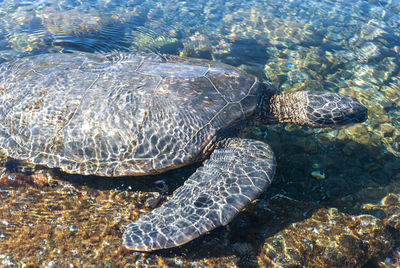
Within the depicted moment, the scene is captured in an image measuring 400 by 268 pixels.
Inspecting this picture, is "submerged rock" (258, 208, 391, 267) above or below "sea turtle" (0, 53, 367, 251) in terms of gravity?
below

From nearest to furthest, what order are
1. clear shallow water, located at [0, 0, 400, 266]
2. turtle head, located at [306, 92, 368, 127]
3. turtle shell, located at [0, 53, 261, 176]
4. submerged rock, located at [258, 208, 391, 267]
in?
submerged rock, located at [258, 208, 391, 267] < clear shallow water, located at [0, 0, 400, 266] < turtle shell, located at [0, 53, 261, 176] < turtle head, located at [306, 92, 368, 127]

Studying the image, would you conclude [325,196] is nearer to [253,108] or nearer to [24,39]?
[253,108]

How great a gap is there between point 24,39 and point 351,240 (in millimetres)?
8765

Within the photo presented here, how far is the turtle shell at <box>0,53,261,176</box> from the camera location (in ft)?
12.1

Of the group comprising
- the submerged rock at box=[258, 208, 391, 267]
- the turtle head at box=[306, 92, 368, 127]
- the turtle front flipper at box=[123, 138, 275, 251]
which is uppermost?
the turtle head at box=[306, 92, 368, 127]

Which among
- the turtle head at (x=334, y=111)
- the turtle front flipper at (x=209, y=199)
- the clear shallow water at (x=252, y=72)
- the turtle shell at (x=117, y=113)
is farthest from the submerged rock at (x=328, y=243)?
the turtle head at (x=334, y=111)

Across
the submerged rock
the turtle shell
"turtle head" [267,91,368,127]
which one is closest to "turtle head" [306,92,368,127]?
"turtle head" [267,91,368,127]

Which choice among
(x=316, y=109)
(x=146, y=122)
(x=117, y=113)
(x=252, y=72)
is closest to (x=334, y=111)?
(x=316, y=109)

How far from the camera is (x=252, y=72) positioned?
6785mm

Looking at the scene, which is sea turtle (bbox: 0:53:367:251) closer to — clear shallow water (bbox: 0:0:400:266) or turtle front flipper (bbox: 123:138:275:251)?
turtle front flipper (bbox: 123:138:275:251)

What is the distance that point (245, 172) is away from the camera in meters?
3.46

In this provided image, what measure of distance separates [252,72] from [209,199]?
4543 mm

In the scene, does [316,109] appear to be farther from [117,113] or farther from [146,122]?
[117,113]

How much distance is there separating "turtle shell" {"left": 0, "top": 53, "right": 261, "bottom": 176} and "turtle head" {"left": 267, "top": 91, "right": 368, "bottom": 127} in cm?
74
